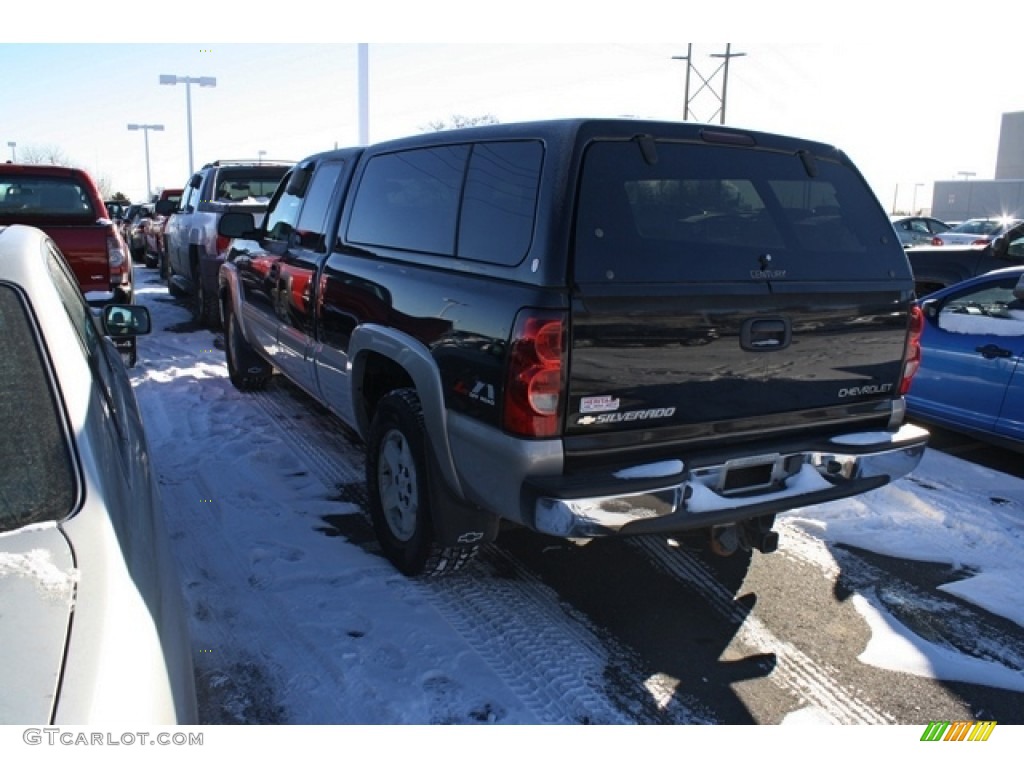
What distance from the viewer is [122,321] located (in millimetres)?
3824

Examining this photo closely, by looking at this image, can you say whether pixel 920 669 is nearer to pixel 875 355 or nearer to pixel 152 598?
pixel 875 355

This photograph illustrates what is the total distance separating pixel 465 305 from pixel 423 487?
0.86 m

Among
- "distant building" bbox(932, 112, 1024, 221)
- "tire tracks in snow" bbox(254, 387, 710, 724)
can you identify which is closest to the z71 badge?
"tire tracks in snow" bbox(254, 387, 710, 724)

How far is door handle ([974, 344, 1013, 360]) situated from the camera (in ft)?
18.7

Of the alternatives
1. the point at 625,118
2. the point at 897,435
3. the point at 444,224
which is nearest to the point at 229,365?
the point at 444,224

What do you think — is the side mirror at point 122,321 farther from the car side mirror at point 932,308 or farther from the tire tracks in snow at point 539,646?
the car side mirror at point 932,308

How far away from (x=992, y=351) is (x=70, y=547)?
5.85 m

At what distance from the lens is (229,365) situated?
7.61 metres

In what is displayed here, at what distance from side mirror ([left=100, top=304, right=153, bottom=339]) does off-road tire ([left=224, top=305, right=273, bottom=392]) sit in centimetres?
327

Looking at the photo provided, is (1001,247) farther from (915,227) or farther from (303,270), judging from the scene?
(915,227)

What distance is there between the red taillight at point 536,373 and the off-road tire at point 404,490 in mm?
749

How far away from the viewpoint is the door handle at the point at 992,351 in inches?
224

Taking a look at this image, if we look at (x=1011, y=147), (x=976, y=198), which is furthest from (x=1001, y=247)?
(x=1011, y=147)

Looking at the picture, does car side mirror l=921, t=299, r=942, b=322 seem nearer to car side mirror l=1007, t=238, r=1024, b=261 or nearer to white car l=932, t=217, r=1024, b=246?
car side mirror l=1007, t=238, r=1024, b=261
